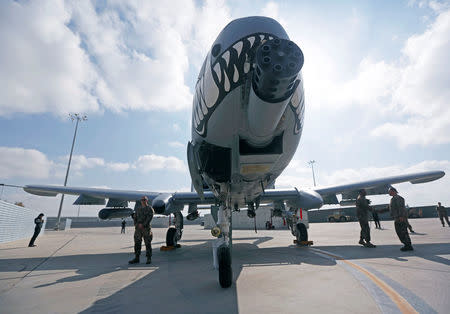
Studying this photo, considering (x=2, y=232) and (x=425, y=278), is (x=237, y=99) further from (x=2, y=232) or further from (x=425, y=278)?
(x=2, y=232)

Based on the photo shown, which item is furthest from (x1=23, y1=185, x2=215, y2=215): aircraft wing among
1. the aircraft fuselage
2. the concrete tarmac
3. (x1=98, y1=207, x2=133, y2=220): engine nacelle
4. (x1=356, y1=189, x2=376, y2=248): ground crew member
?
(x1=356, y1=189, x2=376, y2=248): ground crew member

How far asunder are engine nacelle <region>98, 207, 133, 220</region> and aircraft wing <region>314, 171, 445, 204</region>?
362 inches

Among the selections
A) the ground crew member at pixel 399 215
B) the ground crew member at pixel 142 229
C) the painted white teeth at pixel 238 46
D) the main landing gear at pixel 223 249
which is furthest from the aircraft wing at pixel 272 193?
the painted white teeth at pixel 238 46

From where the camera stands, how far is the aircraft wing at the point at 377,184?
31.9 ft

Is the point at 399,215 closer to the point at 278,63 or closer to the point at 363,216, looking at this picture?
the point at 363,216

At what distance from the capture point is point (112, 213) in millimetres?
10133

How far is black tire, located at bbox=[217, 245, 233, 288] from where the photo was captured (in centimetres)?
343

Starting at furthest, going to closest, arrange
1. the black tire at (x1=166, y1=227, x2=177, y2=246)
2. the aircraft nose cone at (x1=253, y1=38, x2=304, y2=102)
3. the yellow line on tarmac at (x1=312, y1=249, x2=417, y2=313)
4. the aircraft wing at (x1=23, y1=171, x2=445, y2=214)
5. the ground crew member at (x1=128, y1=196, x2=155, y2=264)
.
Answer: the black tire at (x1=166, y1=227, x2=177, y2=246), the aircraft wing at (x1=23, y1=171, x2=445, y2=214), the ground crew member at (x1=128, y1=196, x2=155, y2=264), the yellow line on tarmac at (x1=312, y1=249, x2=417, y2=313), the aircraft nose cone at (x1=253, y1=38, x2=304, y2=102)

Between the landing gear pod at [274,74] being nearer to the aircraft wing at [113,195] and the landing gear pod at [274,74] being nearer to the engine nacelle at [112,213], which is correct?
the aircraft wing at [113,195]

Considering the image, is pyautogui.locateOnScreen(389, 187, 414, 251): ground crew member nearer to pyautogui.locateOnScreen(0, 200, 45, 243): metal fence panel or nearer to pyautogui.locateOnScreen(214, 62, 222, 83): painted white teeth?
pyautogui.locateOnScreen(214, 62, 222, 83): painted white teeth

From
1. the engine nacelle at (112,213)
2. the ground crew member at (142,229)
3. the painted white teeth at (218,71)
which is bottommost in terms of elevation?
the ground crew member at (142,229)

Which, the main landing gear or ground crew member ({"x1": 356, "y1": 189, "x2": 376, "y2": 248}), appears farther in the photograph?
ground crew member ({"x1": 356, "y1": 189, "x2": 376, "y2": 248})

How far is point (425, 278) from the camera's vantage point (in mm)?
3488

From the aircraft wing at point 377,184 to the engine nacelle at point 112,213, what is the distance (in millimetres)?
9205
